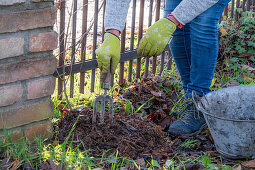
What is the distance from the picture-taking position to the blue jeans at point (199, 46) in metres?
2.31

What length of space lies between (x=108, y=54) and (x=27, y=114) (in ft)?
1.87

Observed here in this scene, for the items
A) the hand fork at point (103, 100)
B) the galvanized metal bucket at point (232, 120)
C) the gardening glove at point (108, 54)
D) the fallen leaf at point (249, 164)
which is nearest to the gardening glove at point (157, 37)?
the gardening glove at point (108, 54)

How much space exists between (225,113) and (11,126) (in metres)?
1.33

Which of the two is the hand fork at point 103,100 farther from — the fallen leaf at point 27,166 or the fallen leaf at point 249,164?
the fallen leaf at point 249,164

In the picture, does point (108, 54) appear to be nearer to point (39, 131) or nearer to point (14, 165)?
point (39, 131)

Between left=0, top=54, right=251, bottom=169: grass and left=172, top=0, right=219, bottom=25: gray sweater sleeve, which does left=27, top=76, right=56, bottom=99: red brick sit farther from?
left=172, top=0, right=219, bottom=25: gray sweater sleeve

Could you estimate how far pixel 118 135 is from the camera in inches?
82.6

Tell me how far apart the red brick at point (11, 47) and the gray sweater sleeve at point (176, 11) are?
56cm

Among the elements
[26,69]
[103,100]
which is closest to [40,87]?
[26,69]

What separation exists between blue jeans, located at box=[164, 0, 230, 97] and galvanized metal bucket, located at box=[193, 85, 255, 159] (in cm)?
18

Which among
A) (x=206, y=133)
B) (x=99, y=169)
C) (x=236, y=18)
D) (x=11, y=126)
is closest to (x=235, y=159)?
(x=206, y=133)

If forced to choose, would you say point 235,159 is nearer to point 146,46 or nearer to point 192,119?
point 192,119

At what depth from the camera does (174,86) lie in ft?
10.6

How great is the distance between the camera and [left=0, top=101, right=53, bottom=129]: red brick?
1.90 m
